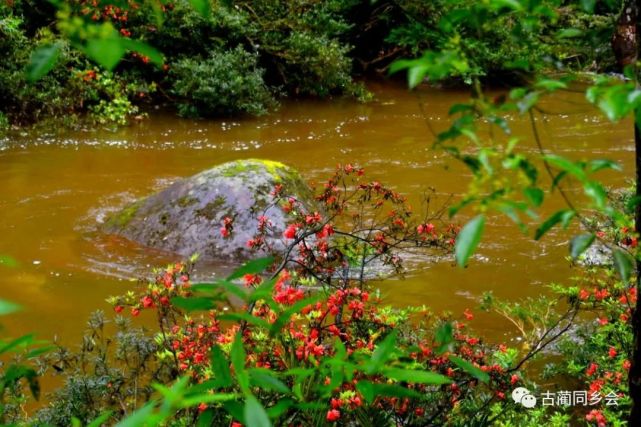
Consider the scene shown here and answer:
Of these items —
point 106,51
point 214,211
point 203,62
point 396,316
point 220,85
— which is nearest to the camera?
point 106,51

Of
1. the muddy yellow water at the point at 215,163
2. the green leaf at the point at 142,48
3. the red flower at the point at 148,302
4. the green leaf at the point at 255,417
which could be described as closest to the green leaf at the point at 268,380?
the green leaf at the point at 255,417

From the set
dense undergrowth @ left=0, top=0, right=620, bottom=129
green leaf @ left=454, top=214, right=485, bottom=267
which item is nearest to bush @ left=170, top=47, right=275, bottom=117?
dense undergrowth @ left=0, top=0, right=620, bottom=129

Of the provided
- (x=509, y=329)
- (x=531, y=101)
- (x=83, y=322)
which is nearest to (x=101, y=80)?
(x=83, y=322)

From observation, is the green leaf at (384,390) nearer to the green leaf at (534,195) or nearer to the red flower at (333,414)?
the green leaf at (534,195)

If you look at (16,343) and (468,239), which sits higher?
(468,239)

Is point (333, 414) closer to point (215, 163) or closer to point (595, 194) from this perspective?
point (595, 194)

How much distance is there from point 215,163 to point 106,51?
865cm

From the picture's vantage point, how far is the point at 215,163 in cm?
956

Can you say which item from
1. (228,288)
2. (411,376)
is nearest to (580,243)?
(411,376)

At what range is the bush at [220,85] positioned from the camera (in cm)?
1131

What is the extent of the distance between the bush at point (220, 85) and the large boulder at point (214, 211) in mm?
4551

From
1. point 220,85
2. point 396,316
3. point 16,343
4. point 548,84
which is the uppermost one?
point 548,84

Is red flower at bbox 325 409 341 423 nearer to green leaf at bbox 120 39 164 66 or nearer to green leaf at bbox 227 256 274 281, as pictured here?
green leaf at bbox 227 256 274 281

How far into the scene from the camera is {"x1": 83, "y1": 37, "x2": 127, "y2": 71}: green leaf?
97cm
